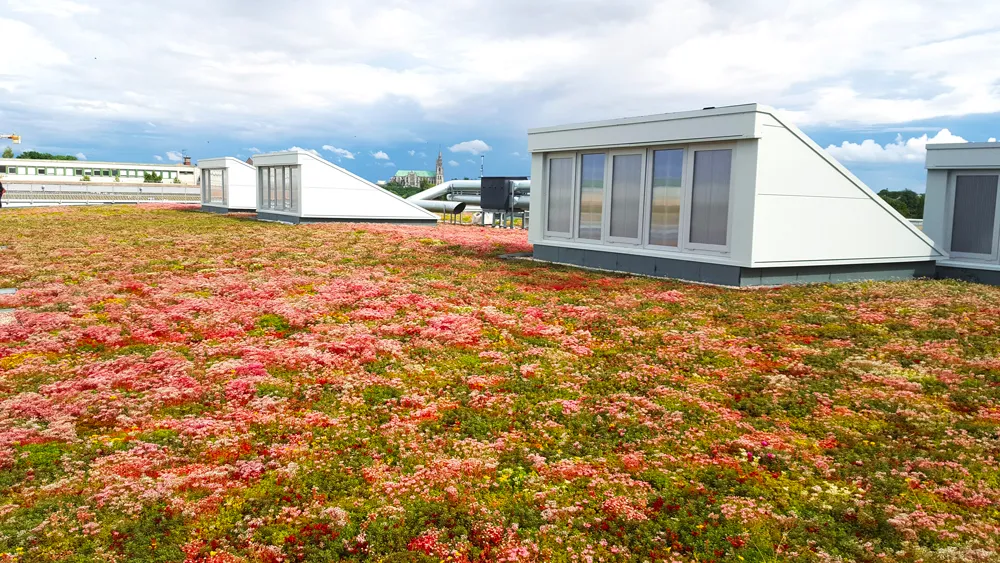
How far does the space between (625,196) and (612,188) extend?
0.59 metres

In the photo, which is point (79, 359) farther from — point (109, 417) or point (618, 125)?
point (618, 125)

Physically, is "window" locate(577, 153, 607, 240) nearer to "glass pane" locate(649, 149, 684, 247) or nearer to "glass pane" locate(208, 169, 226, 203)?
"glass pane" locate(649, 149, 684, 247)

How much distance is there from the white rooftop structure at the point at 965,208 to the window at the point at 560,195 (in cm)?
1237

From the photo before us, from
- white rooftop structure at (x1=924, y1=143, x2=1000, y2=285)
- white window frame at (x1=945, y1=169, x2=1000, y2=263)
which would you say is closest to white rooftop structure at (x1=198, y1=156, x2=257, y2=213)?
white rooftop structure at (x1=924, y1=143, x2=1000, y2=285)

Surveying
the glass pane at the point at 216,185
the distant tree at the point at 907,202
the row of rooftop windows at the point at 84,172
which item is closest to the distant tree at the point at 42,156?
the row of rooftop windows at the point at 84,172

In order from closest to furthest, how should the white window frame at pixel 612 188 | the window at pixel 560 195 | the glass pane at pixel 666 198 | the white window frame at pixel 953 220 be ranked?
the glass pane at pixel 666 198
the white window frame at pixel 612 188
the white window frame at pixel 953 220
the window at pixel 560 195

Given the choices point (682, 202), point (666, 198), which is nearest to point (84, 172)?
point (666, 198)

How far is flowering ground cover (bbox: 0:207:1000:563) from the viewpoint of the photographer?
6.01 meters

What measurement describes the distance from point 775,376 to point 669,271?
34.0 feet

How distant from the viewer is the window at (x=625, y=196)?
71.5ft

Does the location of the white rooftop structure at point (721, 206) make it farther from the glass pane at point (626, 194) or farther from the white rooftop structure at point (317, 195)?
the white rooftop structure at point (317, 195)

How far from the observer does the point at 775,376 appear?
414 inches

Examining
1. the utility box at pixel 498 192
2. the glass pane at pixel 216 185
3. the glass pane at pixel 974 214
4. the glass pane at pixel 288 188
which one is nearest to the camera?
the glass pane at pixel 974 214

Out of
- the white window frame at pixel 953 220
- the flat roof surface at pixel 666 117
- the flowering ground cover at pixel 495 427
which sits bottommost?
the flowering ground cover at pixel 495 427
